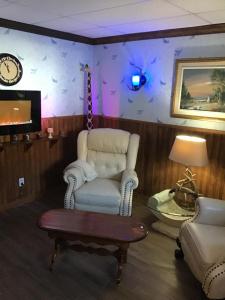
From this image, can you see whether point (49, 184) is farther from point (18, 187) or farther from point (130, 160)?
point (130, 160)

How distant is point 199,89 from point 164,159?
1.01m

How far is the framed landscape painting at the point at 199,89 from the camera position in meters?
3.03

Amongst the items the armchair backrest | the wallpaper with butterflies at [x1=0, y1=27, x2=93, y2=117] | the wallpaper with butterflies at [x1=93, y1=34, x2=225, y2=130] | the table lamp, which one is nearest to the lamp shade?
the table lamp

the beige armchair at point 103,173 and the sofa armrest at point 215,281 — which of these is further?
the beige armchair at point 103,173

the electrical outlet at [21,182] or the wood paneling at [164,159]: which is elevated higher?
the wood paneling at [164,159]

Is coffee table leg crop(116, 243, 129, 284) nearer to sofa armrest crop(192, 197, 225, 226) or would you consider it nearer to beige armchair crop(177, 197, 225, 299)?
beige armchair crop(177, 197, 225, 299)

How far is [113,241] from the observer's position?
203 cm

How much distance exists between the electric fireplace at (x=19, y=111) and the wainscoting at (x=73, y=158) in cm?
15

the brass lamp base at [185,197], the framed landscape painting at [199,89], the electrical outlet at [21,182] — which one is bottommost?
the electrical outlet at [21,182]

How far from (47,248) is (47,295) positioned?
0.60 m

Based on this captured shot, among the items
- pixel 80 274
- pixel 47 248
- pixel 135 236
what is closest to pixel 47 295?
pixel 80 274

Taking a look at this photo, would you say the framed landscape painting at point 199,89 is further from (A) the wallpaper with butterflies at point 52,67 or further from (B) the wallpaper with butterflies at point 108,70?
(A) the wallpaper with butterflies at point 52,67

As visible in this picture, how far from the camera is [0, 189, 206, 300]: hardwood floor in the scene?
200cm

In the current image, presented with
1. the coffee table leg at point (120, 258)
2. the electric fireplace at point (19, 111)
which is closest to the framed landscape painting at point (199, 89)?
the electric fireplace at point (19, 111)
